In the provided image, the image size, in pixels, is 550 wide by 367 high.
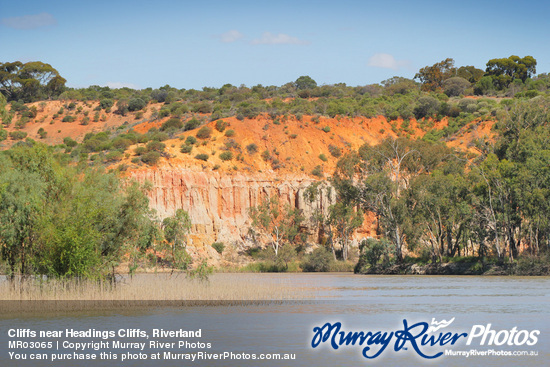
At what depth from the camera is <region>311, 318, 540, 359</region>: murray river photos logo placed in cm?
2014

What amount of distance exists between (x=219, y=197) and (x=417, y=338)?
6515 centimetres

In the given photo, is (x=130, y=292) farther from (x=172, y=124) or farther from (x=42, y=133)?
(x=42, y=133)

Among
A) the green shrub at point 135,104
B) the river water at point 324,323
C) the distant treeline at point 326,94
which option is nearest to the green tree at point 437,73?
the distant treeline at point 326,94

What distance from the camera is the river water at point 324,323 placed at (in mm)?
18297

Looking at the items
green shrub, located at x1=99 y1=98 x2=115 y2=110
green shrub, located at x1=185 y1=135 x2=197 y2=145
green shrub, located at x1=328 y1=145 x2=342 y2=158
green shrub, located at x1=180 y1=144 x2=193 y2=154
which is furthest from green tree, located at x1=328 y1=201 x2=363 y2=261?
green shrub, located at x1=99 y1=98 x2=115 y2=110

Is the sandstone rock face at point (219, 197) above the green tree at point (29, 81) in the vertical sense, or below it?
below

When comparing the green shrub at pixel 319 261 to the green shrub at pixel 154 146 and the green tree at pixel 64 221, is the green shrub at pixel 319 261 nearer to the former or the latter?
the green shrub at pixel 154 146

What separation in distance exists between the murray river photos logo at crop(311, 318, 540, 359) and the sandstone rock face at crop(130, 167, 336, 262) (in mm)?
55459

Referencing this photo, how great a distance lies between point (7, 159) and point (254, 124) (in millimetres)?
69423

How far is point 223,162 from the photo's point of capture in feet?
303

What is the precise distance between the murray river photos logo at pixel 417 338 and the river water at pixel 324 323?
7cm

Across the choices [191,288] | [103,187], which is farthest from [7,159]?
[191,288]

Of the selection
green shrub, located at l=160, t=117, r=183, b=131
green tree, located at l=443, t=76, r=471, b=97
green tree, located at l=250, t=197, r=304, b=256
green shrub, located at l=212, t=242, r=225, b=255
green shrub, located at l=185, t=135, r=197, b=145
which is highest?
green tree, located at l=443, t=76, r=471, b=97

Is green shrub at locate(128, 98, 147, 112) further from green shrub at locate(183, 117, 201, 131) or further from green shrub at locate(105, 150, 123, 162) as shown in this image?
green shrub at locate(105, 150, 123, 162)
